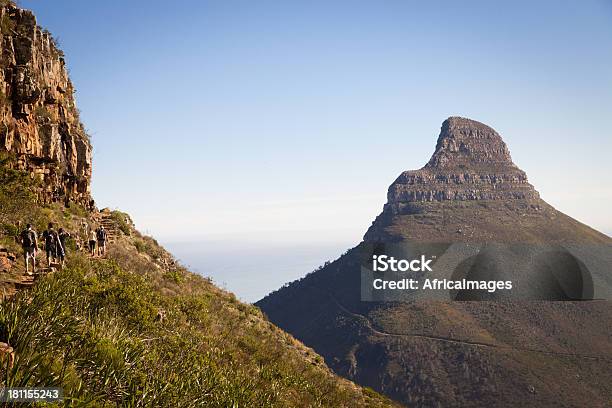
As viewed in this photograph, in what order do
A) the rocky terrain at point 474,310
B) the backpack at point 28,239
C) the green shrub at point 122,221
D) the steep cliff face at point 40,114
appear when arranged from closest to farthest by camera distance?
the backpack at point 28,239 → the steep cliff face at point 40,114 → the green shrub at point 122,221 → the rocky terrain at point 474,310

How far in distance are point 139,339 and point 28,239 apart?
228 inches

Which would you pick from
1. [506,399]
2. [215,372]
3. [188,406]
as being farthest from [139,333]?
[506,399]

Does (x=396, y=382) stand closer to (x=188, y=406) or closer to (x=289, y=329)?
(x=289, y=329)

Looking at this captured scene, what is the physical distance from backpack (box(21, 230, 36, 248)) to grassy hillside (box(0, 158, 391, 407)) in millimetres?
821

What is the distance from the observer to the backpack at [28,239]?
46.2 ft

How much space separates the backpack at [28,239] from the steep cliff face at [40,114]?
8.22 metres

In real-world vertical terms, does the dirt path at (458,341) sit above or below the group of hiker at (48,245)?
below

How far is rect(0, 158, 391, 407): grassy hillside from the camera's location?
7.74 metres

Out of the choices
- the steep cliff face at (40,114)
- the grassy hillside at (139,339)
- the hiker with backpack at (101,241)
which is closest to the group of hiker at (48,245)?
the grassy hillside at (139,339)

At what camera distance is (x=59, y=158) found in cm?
2475

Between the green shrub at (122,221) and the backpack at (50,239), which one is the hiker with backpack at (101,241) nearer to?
the backpack at (50,239)

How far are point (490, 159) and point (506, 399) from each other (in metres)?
135

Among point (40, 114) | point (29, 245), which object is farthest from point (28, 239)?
point (40, 114)

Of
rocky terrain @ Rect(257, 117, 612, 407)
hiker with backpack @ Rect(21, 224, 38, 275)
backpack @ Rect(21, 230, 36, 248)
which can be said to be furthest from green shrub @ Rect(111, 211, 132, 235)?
rocky terrain @ Rect(257, 117, 612, 407)
